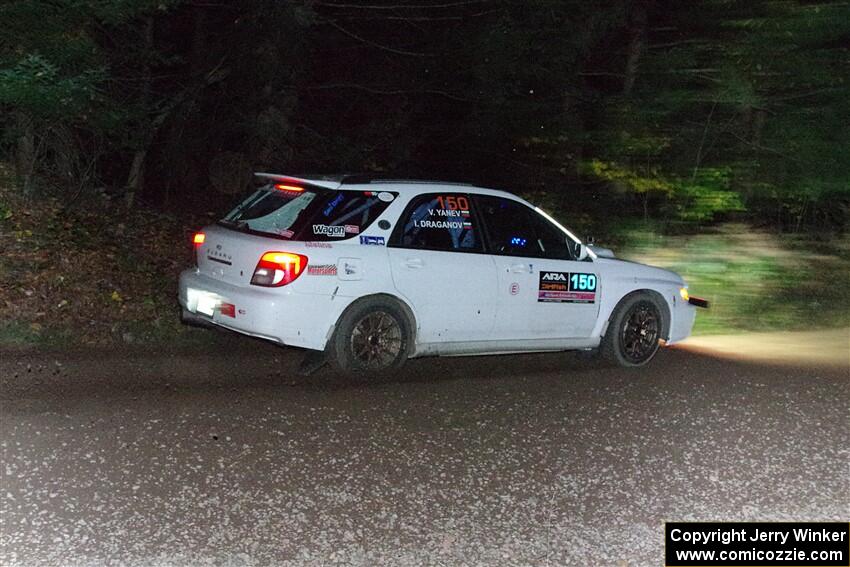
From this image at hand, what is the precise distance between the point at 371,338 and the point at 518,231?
172cm

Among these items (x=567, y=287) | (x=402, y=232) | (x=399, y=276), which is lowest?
(x=567, y=287)

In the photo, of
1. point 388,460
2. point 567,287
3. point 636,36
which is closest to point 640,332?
point 567,287

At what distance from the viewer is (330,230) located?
7621 mm

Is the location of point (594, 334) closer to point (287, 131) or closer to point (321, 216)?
point (321, 216)

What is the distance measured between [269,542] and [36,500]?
1352mm

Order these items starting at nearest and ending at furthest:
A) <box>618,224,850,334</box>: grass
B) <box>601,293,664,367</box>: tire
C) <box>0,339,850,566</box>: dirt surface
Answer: <box>0,339,850,566</box>: dirt surface < <box>601,293,664,367</box>: tire < <box>618,224,850,334</box>: grass

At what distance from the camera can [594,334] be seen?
9.01 metres

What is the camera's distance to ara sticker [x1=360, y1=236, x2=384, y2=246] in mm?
7730

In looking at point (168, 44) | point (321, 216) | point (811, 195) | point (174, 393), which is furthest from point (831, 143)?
point (168, 44)

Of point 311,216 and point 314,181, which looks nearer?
point 311,216

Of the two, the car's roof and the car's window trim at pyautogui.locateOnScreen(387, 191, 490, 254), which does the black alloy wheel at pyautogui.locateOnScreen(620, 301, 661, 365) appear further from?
the car's roof

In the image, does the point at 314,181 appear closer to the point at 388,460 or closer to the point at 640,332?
the point at 388,460

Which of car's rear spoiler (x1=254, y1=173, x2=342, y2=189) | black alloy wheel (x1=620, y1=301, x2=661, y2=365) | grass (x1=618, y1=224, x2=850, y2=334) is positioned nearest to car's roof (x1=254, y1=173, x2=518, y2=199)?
car's rear spoiler (x1=254, y1=173, x2=342, y2=189)

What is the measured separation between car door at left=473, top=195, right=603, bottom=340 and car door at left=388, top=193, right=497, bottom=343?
15cm
